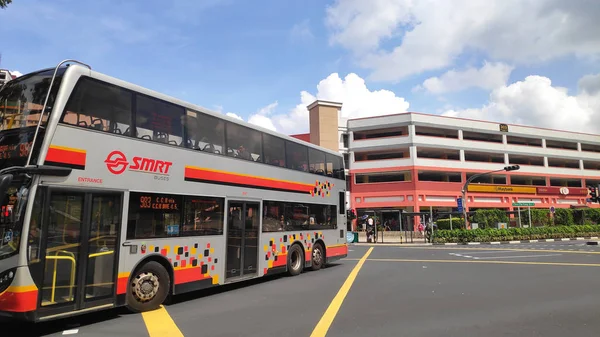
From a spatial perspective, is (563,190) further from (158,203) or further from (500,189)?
(158,203)

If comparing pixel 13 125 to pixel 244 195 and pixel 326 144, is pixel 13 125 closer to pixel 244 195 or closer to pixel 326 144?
pixel 244 195

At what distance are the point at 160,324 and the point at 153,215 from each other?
6.64 ft

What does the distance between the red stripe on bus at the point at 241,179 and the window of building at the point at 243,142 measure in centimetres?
51

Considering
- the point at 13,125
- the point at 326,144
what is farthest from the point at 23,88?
the point at 326,144

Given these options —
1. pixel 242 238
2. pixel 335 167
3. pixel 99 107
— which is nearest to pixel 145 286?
pixel 242 238

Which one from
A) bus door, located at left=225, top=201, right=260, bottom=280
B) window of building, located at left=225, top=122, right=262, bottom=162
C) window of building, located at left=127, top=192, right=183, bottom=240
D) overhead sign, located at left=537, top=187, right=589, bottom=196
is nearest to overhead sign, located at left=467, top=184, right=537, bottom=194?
overhead sign, located at left=537, top=187, right=589, bottom=196

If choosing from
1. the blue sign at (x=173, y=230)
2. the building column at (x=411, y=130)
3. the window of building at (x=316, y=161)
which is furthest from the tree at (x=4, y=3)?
the building column at (x=411, y=130)

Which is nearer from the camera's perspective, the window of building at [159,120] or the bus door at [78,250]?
the bus door at [78,250]

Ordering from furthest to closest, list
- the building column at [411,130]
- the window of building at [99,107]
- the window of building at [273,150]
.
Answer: the building column at [411,130]
the window of building at [273,150]
the window of building at [99,107]

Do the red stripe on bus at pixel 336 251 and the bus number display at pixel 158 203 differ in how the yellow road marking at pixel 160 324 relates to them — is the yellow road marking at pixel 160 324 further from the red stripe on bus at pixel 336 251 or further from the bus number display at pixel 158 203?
the red stripe on bus at pixel 336 251

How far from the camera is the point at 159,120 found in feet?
24.9

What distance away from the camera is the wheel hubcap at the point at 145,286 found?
6941 mm

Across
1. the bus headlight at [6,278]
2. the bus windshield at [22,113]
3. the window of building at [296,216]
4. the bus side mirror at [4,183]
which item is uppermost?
the bus windshield at [22,113]

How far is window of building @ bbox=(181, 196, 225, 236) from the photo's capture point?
26.3ft
